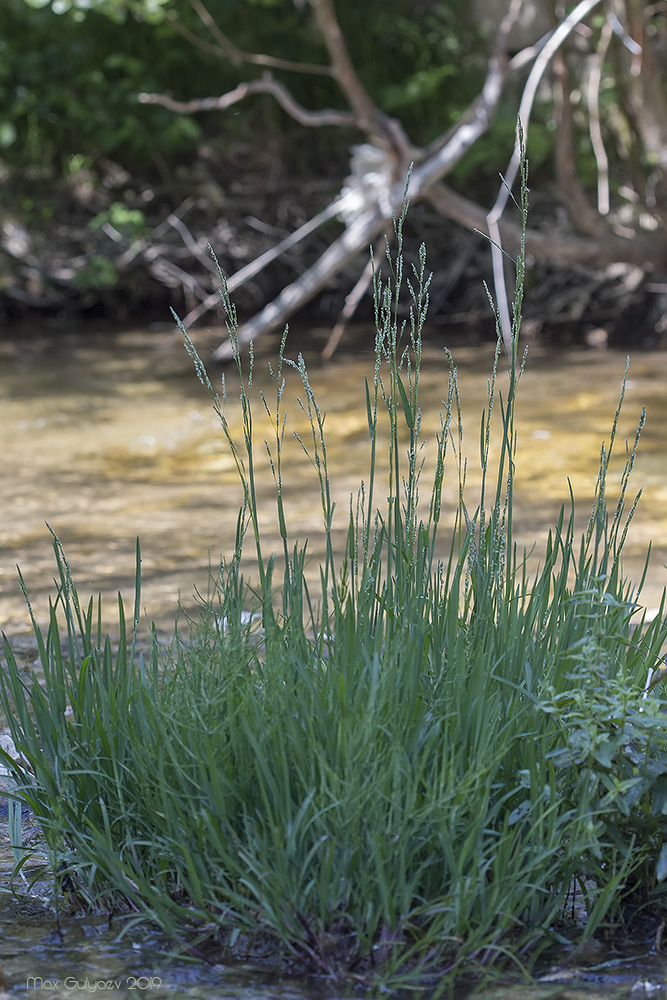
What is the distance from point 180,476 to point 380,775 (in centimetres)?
402

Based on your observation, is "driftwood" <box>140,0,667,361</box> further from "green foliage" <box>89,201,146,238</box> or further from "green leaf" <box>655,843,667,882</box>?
"green leaf" <box>655,843,667,882</box>

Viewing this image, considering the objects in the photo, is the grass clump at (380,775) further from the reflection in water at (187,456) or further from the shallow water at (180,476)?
the reflection in water at (187,456)

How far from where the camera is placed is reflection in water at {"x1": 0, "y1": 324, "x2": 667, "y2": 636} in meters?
4.10

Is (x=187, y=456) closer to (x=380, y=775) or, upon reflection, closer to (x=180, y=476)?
(x=180, y=476)

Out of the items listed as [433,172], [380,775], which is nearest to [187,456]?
[433,172]

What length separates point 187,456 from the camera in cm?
596

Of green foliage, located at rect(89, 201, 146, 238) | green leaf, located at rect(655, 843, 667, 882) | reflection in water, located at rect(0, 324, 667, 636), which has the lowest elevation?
reflection in water, located at rect(0, 324, 667, 636)

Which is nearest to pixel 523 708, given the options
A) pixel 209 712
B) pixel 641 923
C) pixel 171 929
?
pixel 641 923

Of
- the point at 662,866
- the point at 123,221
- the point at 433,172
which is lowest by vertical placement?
the point at 662,866

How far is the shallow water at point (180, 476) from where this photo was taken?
1702 millimetres

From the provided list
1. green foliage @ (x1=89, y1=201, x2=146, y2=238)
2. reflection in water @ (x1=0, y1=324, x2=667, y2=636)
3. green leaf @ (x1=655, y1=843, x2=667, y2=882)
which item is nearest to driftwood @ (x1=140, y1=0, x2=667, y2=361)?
reflection in water @ (x1=0, y1=324, x2=667, y2=636)

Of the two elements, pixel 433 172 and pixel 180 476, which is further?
pixel 433 172

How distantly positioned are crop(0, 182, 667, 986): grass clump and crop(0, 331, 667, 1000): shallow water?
101 millimetres

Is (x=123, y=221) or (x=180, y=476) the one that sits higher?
(x=123, y=221)
